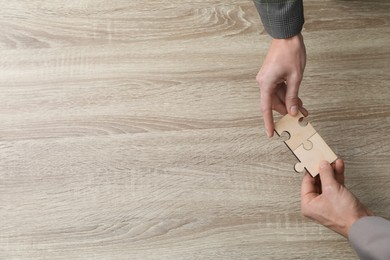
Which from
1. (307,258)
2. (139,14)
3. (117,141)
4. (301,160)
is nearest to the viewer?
(301,160)

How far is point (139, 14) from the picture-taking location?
1344 millimetres

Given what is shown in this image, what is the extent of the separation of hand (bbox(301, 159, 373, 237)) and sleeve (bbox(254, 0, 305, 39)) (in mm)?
275

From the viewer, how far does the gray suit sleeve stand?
822 mm

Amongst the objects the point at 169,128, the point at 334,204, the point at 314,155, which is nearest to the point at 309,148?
the point at 314,155

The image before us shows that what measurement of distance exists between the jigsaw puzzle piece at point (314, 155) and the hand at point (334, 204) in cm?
1

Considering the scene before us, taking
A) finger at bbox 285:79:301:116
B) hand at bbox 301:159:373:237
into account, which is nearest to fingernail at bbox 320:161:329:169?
hand at bbox 301:159:373:237

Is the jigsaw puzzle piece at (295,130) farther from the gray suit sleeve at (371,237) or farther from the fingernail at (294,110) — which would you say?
the gray suit sleeve at (371,237)

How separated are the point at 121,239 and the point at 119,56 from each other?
1.59 feet

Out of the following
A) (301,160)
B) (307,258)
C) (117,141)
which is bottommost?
(307,258)

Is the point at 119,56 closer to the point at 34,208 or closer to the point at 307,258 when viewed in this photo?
the point at 34,208

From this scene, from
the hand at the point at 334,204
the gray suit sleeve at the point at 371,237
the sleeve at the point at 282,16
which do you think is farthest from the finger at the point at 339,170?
the sleeve at the point at 282,16

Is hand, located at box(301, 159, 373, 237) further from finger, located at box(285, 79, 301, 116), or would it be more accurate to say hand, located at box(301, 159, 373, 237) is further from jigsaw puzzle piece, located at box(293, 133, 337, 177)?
finger, located at box(285, 79, 301, 116)

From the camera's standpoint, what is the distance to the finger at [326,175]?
3.10ft

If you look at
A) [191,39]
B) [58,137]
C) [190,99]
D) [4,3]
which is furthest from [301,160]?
[4,3]
